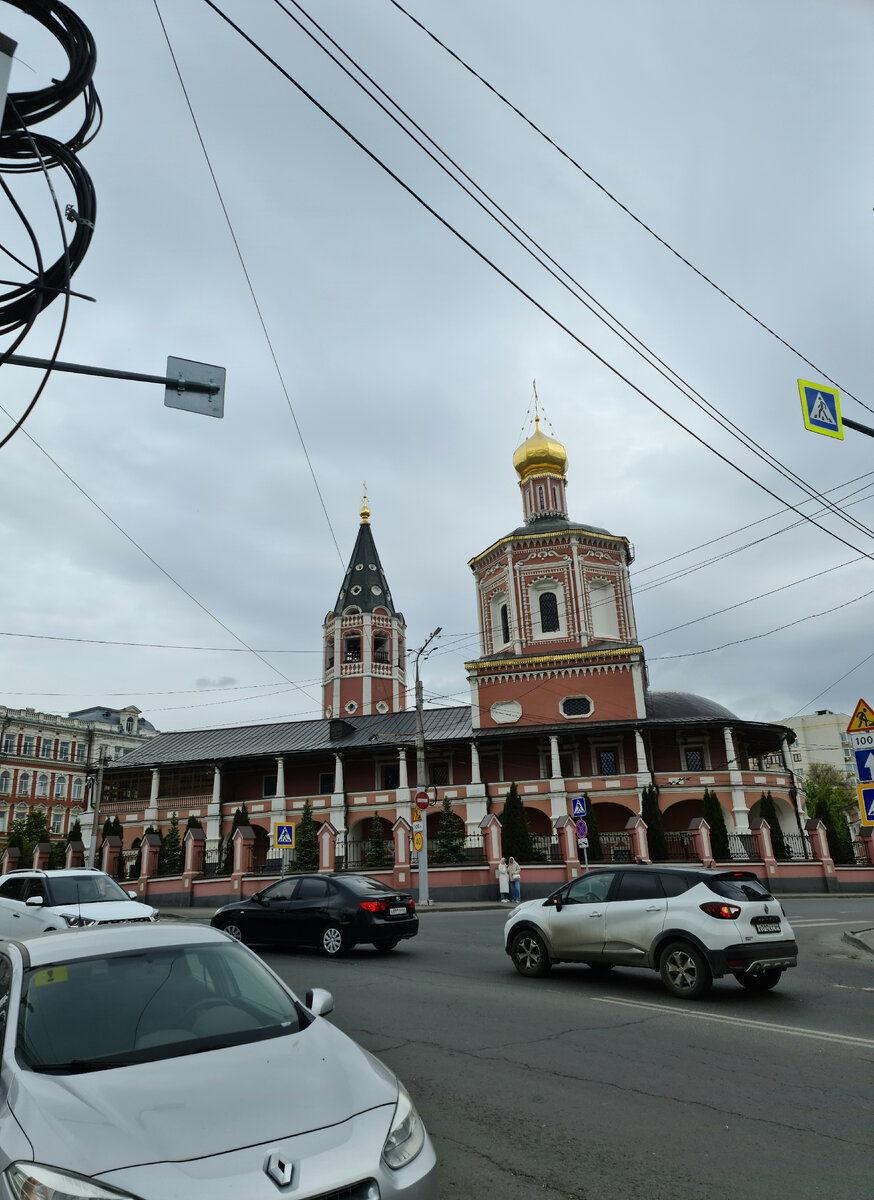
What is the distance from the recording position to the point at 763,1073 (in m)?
6.07

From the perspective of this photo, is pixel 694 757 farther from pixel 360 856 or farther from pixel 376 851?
pixel 360 856

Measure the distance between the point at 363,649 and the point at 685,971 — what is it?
48669mm

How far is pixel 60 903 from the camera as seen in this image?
1295 cm

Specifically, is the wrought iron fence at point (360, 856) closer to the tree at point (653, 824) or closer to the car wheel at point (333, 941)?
the tree at point (653, 824)

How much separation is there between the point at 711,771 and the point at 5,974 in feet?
112

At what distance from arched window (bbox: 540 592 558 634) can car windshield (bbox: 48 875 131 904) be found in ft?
94.4

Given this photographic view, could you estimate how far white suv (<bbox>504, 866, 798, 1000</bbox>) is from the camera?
A: 8.73m

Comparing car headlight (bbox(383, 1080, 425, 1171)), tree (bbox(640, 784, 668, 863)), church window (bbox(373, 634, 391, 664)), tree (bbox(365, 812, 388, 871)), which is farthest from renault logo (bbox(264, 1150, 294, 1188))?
church window (bbox(373, 634, 391, 664))

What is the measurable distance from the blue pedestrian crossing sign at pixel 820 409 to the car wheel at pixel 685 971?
6.55 metres

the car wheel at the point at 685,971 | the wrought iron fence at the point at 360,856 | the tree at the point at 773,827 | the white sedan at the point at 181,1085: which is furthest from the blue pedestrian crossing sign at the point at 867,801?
the wrought iron fence at the point at 360,856

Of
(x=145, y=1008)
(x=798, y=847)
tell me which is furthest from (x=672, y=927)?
(x=798, y=847)

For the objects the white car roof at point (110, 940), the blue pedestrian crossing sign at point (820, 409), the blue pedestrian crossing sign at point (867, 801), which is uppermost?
the blue pedestrian crossing sign at point (820, 409)

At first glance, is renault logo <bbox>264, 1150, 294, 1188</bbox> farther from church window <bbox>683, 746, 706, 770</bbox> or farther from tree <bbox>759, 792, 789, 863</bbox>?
church window <bbox>683, 746, 706, 770</bbox>

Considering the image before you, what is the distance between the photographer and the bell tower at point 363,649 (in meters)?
56.1
